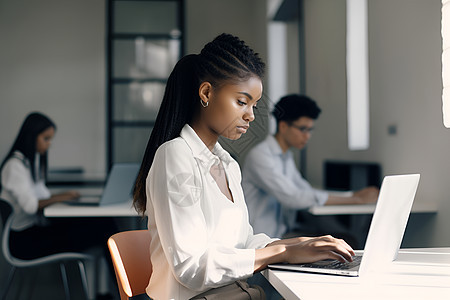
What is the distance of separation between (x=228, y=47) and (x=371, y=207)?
166 cm

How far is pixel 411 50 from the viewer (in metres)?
2.61

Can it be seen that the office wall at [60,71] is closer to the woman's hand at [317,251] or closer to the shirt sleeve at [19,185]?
the shirt sleeve at [19,185]

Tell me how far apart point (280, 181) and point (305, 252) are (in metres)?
1.71

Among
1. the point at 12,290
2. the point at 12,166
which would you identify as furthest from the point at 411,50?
the point at 12,290

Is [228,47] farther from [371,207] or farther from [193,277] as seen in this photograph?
[371,207]

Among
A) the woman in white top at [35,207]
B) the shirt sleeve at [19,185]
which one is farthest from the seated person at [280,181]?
the shirt sleeve at [19,185]

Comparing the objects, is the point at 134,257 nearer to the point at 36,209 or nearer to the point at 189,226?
the point at 189,226

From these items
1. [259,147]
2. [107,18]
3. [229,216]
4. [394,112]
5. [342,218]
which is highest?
[107,18]

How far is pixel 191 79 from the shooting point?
1.34 metres

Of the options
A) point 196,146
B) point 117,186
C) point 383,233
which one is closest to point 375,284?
point 383,233

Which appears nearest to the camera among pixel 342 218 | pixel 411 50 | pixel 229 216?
pixel 229 216

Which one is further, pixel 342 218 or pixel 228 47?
pixel 342 218

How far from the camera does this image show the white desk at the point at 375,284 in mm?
981

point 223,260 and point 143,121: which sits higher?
point 143,121
